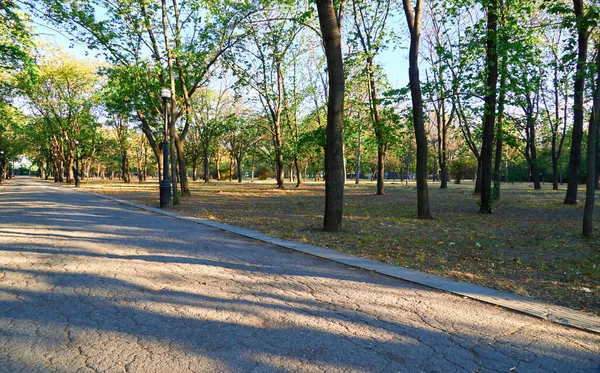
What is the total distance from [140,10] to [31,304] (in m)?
17.8

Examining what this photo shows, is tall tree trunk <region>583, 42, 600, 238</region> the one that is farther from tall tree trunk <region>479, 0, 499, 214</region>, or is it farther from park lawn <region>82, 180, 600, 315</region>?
tall tree trunk <region>479, 0, 499, 214</region>

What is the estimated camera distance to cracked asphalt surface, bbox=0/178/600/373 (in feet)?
9.29

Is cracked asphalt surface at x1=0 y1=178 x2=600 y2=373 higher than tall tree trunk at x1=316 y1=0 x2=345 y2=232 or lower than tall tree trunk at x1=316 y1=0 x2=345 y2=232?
lower

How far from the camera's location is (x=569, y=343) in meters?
3.32

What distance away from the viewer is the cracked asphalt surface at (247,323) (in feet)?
9.29

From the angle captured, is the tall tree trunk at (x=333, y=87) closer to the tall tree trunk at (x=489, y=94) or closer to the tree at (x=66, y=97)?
the tall tree trunk at (x=489, y=94)

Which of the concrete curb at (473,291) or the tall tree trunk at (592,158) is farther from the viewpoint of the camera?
the tall tree trunk at (592,158)

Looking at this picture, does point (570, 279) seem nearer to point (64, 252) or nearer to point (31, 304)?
point (31, 304)

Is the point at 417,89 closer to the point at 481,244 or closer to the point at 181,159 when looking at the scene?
the point at 481,244

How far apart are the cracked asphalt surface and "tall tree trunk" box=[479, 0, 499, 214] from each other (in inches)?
391

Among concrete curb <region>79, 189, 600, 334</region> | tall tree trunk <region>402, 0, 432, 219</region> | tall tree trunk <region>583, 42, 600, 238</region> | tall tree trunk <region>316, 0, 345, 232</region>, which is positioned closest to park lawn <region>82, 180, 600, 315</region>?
concrete curb <region>79, 189, 600, 334</region>

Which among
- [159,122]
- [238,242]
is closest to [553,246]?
[238,242]

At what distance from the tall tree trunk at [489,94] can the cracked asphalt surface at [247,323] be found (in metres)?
9.93

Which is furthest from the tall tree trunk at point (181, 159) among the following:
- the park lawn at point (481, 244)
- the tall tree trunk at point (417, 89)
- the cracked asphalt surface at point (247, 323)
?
the cracked asphalt surface at point (247, 323)
